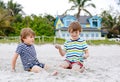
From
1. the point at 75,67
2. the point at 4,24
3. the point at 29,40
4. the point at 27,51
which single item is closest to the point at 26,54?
the point at 27,51

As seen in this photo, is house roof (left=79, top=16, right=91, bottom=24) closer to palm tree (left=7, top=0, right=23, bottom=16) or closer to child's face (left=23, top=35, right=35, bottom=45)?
palm tree (left=7, top=0, right=23, bottom=16)

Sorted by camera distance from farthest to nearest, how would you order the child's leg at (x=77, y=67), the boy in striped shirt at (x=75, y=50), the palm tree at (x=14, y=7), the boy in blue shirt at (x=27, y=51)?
the palm tree at (x=14, y=7) → the boy in striped shirt at (x=75, y=50) → the boy in blue shirt at (x=27, y=51) → the child's leg at (x=77, y=67)

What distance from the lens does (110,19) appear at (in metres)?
51.7

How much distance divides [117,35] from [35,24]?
17.2 m

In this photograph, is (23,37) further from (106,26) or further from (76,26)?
(106,26)

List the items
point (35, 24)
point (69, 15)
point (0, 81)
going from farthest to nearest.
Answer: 1. point (69, 15)
2. point (35, 24)
3. point (0, 81)

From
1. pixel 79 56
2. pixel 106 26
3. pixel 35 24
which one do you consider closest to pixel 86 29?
pixel 106 26

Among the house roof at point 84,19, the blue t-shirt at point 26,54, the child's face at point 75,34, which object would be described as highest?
the house roof at point 84,19

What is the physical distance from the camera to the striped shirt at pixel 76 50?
6.32m

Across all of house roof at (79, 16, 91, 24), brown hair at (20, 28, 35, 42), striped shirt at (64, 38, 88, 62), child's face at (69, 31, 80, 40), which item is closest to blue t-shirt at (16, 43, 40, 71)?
brown hair at (20, 28, 35, 42)

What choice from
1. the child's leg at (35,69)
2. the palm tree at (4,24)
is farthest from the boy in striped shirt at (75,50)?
the palm tree at (4,24)

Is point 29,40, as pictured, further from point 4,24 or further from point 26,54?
point 4,24

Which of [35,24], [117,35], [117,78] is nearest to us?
[117,78]

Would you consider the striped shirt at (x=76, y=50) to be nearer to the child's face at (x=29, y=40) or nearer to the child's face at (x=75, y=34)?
the child's face at (x=75, y=34)
